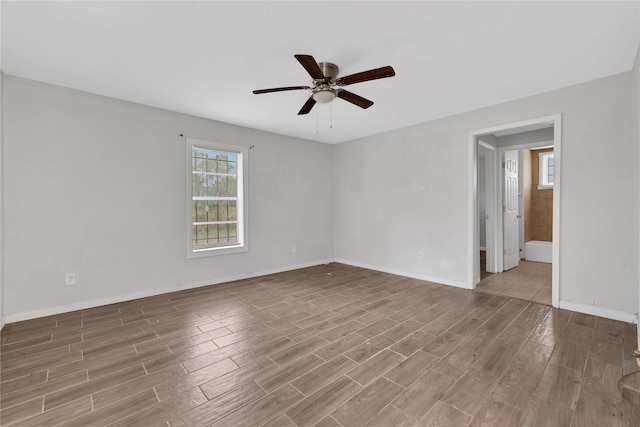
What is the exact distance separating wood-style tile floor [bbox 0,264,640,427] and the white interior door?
2315 mm

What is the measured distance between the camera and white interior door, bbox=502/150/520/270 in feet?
17.1

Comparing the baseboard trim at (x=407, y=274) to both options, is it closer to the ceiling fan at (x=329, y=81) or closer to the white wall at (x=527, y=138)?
Result: the white wall at (x=527, y=138)

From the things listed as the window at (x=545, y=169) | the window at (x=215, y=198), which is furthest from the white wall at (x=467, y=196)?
the window at (x=545, y=169)

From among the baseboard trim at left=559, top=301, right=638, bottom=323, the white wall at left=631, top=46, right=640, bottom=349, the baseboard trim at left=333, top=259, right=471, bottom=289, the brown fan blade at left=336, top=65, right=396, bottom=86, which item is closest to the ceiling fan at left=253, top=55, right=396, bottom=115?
the brown fan blade at left=336, top=65, right=396, bottom=86

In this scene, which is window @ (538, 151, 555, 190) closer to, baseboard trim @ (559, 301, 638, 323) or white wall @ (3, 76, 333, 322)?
baseboard trim @ (559, 301, 638, 323)

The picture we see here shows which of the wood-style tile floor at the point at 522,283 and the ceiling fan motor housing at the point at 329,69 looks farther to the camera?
the wood-style tile floor at the point at 522,283

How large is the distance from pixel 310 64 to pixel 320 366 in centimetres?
230

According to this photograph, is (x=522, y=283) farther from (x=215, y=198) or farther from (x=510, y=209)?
(x=215, y=198)

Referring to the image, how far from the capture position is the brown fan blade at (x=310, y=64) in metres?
1.97

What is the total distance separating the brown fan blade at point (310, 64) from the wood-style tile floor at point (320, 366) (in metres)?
2.28

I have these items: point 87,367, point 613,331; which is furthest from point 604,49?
point 87,367

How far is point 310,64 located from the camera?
210 centimetres

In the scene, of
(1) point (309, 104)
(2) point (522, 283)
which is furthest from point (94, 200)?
(2) point (522, 283)

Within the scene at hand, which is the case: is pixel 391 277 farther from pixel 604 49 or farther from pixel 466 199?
pixel 604 49
